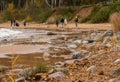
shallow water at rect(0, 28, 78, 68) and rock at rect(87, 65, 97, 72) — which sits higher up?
rock at rect(87, 65, 97, 72)

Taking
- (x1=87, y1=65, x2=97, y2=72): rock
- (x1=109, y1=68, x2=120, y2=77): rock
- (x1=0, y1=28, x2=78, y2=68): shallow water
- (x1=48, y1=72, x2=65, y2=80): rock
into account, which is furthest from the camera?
(x1=0, y1=28, x2=78, y2=68): shallow water

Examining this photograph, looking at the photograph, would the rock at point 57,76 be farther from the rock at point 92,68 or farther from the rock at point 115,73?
the rock at point 115,73

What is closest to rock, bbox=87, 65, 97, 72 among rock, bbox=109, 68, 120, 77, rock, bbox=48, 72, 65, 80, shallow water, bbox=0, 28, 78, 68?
rock, bbox=48, 72, 65, 80

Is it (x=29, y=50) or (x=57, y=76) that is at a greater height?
(x=57, y=76)

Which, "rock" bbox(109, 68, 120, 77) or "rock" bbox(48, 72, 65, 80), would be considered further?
"rock" bbox(48, 72, 65, 80)

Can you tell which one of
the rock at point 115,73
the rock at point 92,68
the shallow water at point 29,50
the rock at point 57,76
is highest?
the rock at point 115,73

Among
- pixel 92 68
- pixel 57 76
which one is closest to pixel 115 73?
pixel 92 68

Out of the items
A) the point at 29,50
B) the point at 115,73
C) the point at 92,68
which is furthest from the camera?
the point at 29,50

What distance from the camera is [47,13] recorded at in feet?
215

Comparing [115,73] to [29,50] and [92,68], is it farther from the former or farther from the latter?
[29,50]

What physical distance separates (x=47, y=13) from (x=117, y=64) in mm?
57059

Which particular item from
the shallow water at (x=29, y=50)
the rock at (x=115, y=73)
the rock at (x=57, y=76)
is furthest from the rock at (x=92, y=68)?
the shallow water at (x=29, y=50)

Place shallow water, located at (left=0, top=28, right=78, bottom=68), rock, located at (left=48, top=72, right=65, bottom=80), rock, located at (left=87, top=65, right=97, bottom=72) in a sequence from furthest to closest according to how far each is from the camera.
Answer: shallow water, located at (left=0, top=28, right=78, bottom=68) < rock, located at (left=87, top=65, right=97, bottom=72) < rock, located at (left=48, top=72, right=65, bottom=80)

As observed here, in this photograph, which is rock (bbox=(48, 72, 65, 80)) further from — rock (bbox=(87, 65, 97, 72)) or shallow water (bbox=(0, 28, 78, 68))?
shallow water (bbox=(0, 28, 78, 68))
